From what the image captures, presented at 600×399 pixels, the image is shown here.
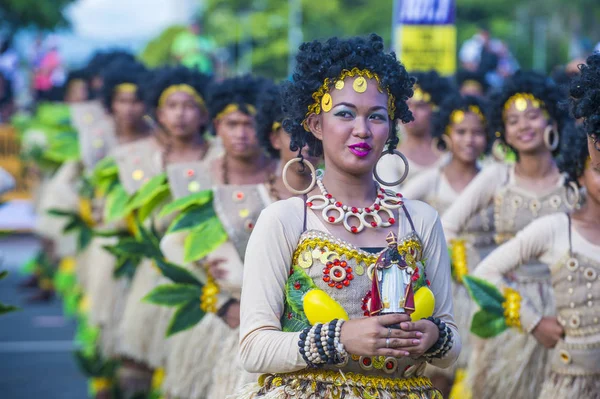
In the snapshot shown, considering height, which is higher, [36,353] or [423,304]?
[423,304]

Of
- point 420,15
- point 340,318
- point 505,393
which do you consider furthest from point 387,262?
point 420,15

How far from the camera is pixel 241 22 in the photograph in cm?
4603

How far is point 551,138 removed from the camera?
7.31 metres

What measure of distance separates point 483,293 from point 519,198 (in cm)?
155

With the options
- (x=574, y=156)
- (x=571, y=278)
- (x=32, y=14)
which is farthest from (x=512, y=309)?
(x=32, y=14)

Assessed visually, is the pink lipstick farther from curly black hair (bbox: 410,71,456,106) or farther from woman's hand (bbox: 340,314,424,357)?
curly black hair (bbox: 410,71,456,106)

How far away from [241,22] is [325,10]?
18.0 ft

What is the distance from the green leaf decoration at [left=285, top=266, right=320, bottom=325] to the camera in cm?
421

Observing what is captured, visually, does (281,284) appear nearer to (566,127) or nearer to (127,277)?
(566,127)

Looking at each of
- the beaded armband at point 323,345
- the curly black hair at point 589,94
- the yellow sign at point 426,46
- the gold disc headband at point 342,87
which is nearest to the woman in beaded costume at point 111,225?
the yellow sign at point 426,46

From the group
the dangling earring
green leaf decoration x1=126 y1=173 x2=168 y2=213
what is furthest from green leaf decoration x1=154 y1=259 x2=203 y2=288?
the dangling earring

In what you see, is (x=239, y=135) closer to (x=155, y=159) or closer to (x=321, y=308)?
(x=155, y=159)

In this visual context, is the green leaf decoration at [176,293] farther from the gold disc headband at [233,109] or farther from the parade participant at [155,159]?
the parade participant at [155,159]

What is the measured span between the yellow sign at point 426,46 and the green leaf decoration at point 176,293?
20.6 ft
